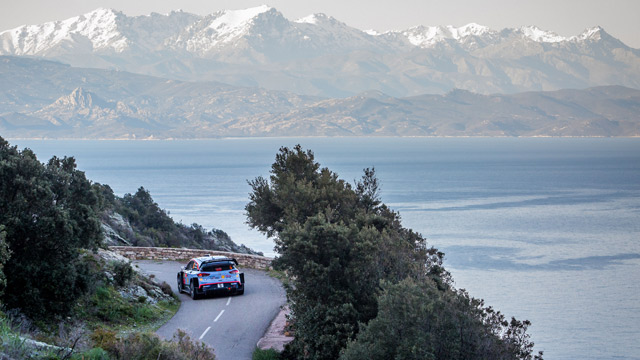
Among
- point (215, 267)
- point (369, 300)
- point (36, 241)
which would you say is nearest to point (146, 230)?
point (215, 267)

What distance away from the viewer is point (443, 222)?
85.2 meters

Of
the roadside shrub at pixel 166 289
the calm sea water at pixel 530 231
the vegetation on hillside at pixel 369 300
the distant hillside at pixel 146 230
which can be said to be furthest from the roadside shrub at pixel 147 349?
the calm sea water at pixel 530 231

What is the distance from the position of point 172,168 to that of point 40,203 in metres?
181

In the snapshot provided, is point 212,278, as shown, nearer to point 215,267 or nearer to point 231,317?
point 215,267

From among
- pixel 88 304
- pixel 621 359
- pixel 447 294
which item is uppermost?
pixel 447 294

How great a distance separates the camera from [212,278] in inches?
990

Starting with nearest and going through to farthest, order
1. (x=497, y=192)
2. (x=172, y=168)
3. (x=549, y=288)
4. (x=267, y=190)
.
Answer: (x=267, y=190) → (x=549, y=288) → (x=497, y=192) → (x=172, y=168)

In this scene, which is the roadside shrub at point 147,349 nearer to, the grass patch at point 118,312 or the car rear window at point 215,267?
the grass patch at point 118,312

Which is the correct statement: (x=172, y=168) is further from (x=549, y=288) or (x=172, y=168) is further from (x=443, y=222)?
(x=549, y=288)

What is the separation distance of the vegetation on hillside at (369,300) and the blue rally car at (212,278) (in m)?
3.53

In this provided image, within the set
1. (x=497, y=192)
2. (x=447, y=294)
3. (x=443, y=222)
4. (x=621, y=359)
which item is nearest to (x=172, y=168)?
(x=497, y=192)

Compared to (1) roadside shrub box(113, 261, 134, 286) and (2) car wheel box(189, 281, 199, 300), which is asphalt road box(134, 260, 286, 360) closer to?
(2) car wheel box(189, 281, 199, 300)

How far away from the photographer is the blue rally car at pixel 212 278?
2502cm

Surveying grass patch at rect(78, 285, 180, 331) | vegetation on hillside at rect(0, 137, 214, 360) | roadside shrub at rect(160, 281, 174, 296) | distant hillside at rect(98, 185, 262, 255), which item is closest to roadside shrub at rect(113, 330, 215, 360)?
vegetation on hillside at rect(0, 137, 214, 360)
